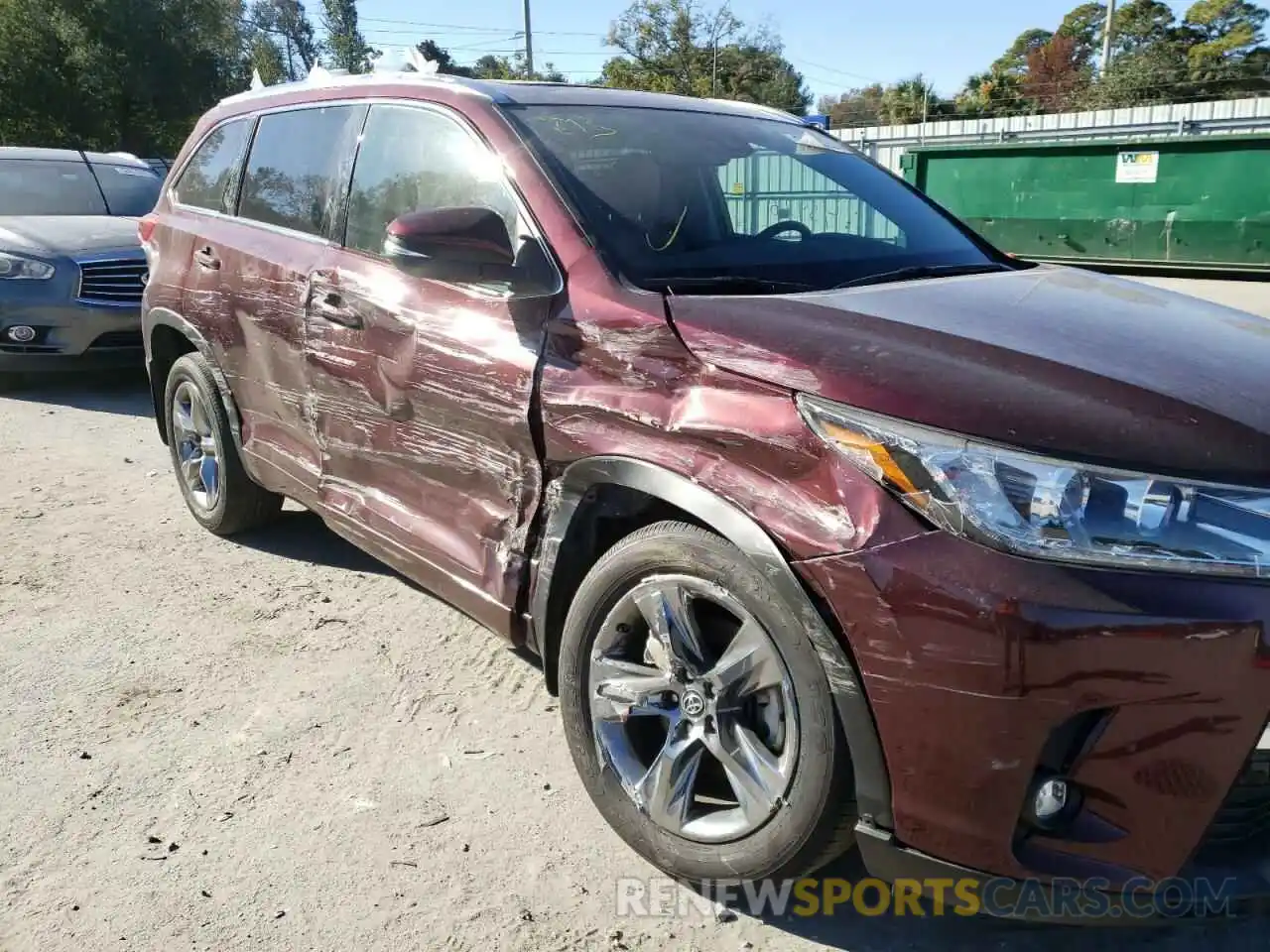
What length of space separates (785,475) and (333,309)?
1889mm

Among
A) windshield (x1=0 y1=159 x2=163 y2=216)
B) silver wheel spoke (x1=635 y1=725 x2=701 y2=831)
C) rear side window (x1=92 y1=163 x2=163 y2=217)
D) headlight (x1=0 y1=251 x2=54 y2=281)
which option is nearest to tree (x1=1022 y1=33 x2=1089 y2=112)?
rear side window (x1=92 y1=163 x2=163 y2=217)

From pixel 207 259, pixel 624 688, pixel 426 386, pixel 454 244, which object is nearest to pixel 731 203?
pixel 454 244

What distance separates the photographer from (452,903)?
2.40 meters

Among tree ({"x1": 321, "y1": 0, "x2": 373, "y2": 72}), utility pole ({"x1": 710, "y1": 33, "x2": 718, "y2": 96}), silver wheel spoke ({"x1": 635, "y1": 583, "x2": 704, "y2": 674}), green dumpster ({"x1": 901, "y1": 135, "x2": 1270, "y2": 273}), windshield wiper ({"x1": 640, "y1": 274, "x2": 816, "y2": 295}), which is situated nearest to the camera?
silver wheel spoke ({"x1": 635, "y1": 583, "x2": 704, "y2": 674})

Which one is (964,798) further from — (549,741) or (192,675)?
(192,675)

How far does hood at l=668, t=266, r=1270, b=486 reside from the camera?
1.83 metres

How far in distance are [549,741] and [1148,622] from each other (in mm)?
1806

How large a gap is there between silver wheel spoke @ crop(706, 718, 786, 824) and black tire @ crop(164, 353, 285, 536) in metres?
2.78

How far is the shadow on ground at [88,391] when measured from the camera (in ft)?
24.8

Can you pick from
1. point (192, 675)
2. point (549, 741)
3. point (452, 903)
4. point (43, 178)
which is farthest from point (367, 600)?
point (43, 178)

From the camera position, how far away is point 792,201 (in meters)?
→ 3.55

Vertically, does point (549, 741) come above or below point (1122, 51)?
below

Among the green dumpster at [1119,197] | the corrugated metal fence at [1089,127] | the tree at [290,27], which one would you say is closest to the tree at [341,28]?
the tree at [290,27]

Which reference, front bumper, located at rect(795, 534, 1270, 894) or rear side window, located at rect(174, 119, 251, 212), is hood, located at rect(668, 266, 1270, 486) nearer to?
front bumper, located at rect(795, 534, 1270, 894)
